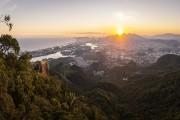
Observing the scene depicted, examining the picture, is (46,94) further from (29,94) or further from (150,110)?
(150,110)

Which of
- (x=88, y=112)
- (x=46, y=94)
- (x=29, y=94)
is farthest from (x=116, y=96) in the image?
(x=29, y=94)

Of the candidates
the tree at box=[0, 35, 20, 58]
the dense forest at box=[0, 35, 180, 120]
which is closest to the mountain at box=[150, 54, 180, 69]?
the dense forest at box=[0, 35, 180, 120]

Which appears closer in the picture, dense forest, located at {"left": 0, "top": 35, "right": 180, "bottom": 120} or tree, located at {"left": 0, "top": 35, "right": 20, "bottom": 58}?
dense forest, located at {"left": 0, "top": 35, "right": 180, "bottom": 120}

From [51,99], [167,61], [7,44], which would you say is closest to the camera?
[51,99]

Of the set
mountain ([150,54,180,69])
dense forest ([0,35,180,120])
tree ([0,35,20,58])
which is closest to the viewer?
dense forest ([0,35,180,120])

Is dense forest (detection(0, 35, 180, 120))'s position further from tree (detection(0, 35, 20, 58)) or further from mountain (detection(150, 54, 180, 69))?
mountain (detection(150, 54, 180, 69))

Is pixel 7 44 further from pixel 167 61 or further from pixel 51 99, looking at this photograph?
pixel 167 61

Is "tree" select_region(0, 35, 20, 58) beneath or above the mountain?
above

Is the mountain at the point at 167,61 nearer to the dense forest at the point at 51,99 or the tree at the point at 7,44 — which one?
the dense forest at the point at 51,99

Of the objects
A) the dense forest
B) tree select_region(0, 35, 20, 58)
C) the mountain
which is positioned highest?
tree select_region(0, 35, 20, 58)

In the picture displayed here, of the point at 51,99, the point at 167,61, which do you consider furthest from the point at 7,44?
the point at 167,61

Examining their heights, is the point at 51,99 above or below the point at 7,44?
below

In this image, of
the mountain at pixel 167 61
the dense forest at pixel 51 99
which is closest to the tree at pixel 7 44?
the dense forest at pixel 51 99
